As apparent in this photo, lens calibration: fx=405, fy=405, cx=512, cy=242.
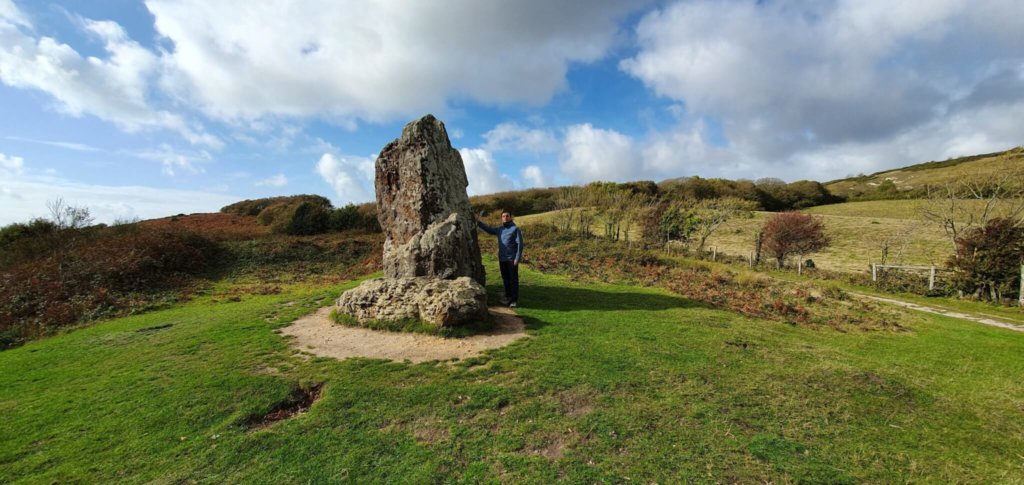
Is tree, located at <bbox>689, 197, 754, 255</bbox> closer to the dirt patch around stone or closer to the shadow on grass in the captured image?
the shadow on grass

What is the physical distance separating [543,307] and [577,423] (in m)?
6.81

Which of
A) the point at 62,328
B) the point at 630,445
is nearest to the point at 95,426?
the point at 630,445

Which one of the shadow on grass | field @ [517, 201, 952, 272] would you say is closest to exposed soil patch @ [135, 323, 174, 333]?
the shadow on grass

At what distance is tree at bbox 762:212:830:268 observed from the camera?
1262 inches

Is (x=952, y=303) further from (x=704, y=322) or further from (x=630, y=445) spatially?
(x=630, y=445)

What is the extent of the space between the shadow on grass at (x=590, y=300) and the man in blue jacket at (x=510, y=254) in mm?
603

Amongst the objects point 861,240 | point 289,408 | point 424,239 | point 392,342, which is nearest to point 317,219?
point 424,239

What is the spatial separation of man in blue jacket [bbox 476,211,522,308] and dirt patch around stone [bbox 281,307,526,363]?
1.51 metres

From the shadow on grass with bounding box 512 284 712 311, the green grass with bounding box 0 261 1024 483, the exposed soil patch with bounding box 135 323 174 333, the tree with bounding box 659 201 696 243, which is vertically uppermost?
the tree with bounding box 659 201 696 243

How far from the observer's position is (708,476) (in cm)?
438

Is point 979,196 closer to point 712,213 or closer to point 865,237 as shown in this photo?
point 865,237

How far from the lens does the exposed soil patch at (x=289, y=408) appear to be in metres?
5.72

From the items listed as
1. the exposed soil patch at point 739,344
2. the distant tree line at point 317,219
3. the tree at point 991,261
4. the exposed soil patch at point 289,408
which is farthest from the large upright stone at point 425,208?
the distant tree line at point 317,219

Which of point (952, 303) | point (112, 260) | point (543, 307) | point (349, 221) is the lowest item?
point (952, 303)
